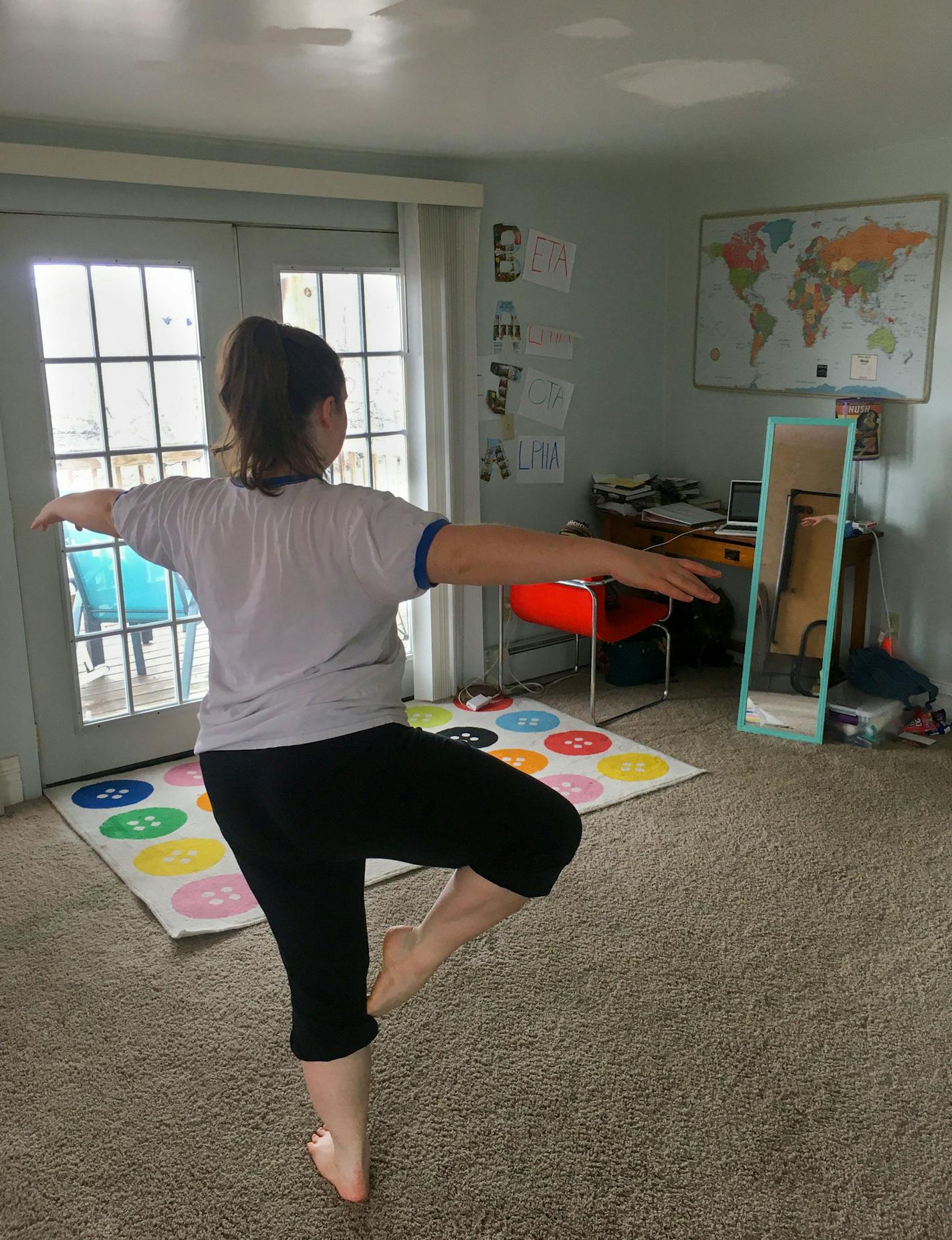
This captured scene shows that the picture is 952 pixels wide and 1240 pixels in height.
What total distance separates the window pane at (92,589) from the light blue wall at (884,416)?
2.75 m

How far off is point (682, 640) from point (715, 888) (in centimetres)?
207

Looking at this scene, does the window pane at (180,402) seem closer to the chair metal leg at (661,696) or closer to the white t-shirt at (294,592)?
the chair metal leg at (661,696)

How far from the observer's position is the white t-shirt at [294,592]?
1479 mm

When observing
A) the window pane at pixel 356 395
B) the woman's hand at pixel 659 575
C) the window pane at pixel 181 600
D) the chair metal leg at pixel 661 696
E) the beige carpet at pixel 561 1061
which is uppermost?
the window pane at pixel 356 395

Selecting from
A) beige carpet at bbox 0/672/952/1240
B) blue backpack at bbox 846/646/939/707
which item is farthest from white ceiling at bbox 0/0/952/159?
beige carpet at bbox 0/672/952/1240

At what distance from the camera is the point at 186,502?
5.43 feet

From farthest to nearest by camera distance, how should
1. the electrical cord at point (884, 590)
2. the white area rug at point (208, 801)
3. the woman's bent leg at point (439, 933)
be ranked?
the electrical cord at point (884, 590) < the white area rug at point (208, 801) < the woman's bent leg at point (439, 933)

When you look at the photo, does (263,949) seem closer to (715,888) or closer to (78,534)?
(715,888)

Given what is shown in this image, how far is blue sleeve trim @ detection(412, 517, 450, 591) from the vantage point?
1.43 metres

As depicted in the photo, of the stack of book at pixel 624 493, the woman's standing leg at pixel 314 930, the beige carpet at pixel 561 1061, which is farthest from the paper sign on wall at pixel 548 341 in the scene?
the woman's standing leg at pixel 314 930

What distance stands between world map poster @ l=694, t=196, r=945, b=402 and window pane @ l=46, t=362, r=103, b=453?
2.75m

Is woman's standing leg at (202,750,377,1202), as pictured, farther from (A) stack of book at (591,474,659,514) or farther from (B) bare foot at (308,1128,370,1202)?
(A) stack of book at (591,474,659,514)

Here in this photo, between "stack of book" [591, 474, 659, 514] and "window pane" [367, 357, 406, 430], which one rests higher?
"window pane" [367, 357, 406, 430]

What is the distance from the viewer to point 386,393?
4309mm
